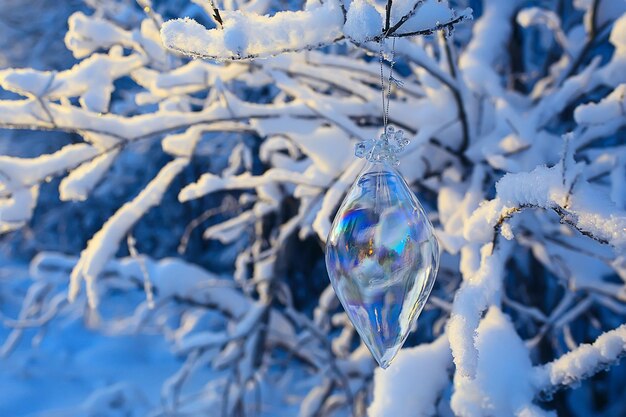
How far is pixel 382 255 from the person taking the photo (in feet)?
1.92

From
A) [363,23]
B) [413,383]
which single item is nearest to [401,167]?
[413,383]

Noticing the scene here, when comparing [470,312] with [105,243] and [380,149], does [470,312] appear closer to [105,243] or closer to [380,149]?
[380,149]

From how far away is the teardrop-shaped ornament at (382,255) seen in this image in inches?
23.1

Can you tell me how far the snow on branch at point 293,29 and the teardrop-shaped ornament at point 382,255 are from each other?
142mm

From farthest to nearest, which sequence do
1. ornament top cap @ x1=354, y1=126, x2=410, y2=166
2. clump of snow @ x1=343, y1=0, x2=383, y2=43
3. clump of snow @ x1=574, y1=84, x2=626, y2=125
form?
clump of snow @ x1=574, y1=84, x2=626, y2=125, ornament top cap @ x1=354, y1=126, x2=410, y2=166, clump of snow @ x1=343, y1=0, x2=383, y2=43

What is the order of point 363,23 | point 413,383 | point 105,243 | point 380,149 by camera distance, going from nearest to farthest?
point 363,23 → point 380,149 → point 413,383 → point 105,243

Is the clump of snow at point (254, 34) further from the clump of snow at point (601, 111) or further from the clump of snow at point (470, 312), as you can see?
the clump of snow at point (601, 111)

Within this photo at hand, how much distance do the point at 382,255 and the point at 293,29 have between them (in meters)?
0.28

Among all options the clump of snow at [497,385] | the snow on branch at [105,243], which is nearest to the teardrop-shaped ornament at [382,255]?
the clump of snow at [497,385]

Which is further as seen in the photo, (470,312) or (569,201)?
(470,312)

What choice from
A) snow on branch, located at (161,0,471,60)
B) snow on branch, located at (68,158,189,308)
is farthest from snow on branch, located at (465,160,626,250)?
snow on branch, located at (68,158,189,308)

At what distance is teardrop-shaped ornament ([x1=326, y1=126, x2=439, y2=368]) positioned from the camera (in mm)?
587

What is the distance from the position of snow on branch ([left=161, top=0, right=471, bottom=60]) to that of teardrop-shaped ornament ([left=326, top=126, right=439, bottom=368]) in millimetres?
142

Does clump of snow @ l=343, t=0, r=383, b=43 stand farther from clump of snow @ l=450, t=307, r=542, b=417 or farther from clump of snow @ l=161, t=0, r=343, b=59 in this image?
clump of snow @ l=450, t=307, r=542, b=417
